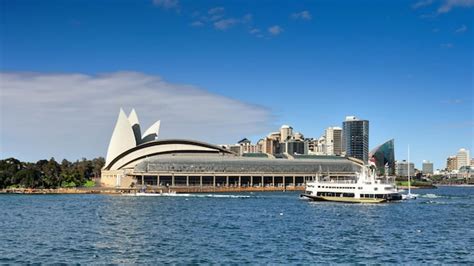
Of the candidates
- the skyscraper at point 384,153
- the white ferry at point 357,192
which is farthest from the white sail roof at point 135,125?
the skyscraper at point 384,153

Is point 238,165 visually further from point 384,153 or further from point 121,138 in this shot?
point 384,153

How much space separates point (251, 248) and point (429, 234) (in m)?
11.9

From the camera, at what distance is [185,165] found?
10631 centimetres

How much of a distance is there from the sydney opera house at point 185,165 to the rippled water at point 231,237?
2271 inches

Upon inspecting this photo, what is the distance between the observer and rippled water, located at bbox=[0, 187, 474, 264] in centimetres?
2430

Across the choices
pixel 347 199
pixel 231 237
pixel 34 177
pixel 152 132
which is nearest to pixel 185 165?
pixel 152 132

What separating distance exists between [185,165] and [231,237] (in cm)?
7636

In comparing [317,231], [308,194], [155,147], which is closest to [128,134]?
[155,147]

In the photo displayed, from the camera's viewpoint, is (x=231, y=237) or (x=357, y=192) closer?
(x=231, y=237)

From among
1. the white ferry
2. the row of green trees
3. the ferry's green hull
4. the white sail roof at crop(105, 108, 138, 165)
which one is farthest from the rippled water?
the white sail roof at crop(105, 108, 138, 165)

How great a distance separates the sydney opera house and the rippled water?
189 feet

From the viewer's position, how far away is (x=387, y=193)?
2527 inches

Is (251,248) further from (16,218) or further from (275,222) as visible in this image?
(16,218)

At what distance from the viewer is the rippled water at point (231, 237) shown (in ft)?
79.7
